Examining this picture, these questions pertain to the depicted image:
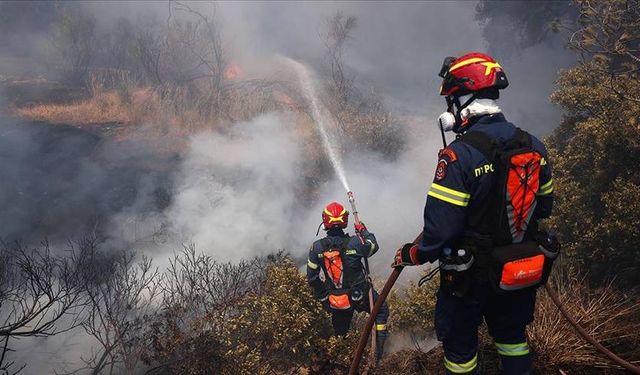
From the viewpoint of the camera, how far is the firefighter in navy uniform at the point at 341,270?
5094 mm

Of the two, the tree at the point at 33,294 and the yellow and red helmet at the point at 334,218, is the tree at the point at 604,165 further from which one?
the tree at the point at 33,294

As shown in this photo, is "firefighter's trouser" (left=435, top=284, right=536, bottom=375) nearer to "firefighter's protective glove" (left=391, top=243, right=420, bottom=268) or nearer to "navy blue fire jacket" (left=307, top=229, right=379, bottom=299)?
"firefighter's protective glove" (left=391, top=243, right=420, bottom=268)

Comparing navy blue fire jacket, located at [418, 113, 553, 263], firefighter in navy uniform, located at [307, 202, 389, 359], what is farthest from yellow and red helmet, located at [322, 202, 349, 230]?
navy blue fire jacket, located at [418, 113, 553, 263]

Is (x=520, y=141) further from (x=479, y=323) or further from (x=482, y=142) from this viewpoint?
(x=479, y=323)

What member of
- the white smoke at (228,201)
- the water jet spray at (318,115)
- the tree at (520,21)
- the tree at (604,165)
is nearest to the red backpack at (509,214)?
the tree at (604,165)

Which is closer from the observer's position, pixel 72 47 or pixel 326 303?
pixel 326 303

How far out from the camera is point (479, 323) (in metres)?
2.46

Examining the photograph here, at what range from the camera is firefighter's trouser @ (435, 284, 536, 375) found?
240 cm

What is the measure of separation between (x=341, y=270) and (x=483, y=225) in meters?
2.99

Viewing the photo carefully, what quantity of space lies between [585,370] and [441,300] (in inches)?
52.0

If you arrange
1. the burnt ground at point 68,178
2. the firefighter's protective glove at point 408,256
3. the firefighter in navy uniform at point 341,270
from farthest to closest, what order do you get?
the burnt ground at point 68,178 → the firefighter in navy uniform at point 341,270 → the firefighter's protective glove at point 408,256

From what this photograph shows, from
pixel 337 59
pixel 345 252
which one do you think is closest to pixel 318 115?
pixel 337 59

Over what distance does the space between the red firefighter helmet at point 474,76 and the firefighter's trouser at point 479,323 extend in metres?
1.13

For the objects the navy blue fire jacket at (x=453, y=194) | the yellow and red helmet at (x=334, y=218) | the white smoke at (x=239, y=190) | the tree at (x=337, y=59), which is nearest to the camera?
the navy blue fire jacket at (x=453, y=194)
